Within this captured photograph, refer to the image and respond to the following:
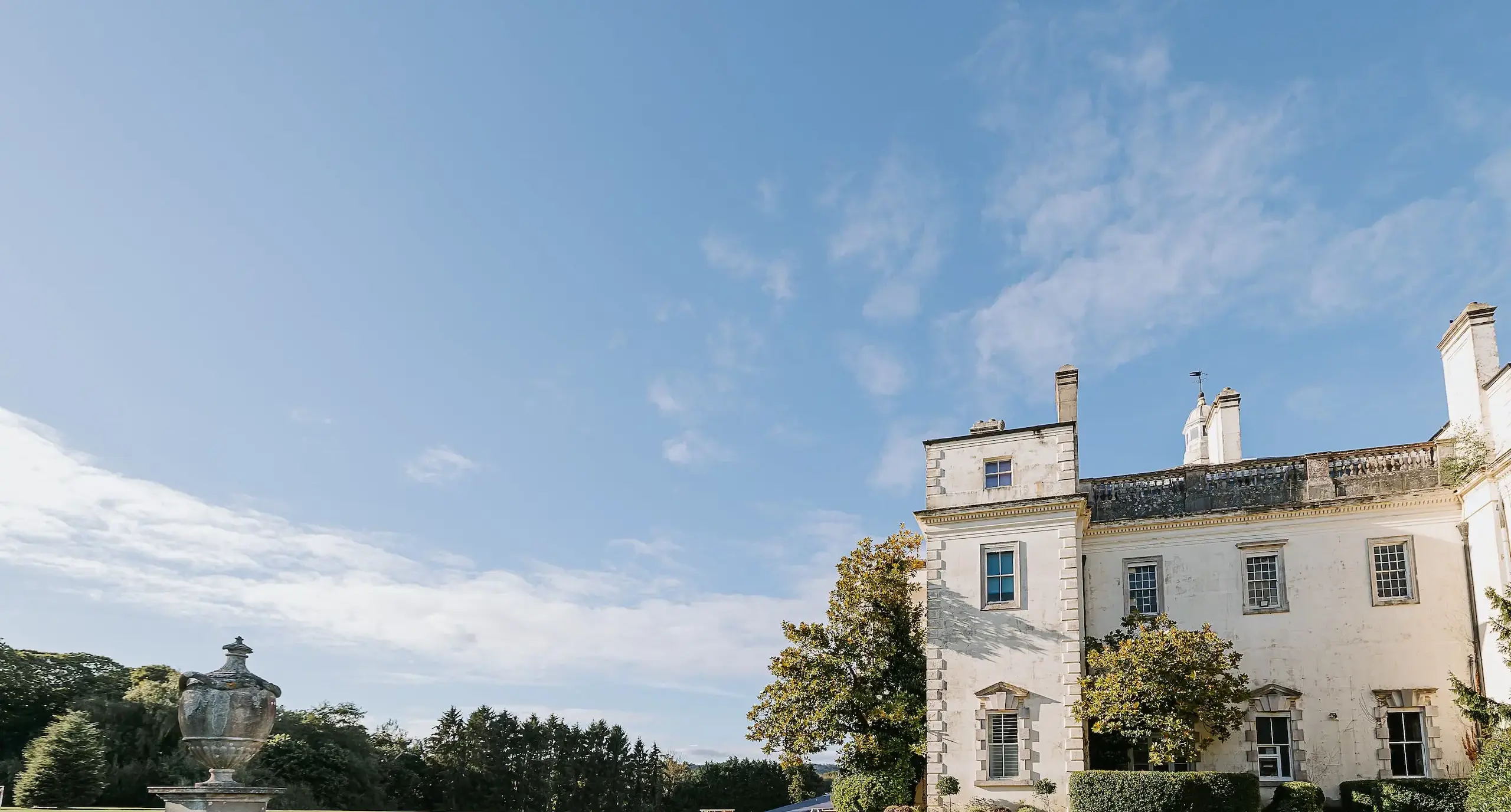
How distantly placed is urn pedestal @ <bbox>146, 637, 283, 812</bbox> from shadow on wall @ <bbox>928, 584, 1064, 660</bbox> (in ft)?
48.9

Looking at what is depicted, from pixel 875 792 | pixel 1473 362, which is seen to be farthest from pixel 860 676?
pixel 1473 362

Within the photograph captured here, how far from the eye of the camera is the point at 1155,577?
23.2m

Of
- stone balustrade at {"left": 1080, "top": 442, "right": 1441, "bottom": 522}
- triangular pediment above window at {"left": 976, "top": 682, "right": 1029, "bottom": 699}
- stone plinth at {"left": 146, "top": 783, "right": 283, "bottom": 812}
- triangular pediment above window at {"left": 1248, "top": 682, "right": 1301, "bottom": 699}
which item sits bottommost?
stone plinth at {"left": 146, "top": 783, "right": 283, "bottom": 812}

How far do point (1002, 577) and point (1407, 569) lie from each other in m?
8.44

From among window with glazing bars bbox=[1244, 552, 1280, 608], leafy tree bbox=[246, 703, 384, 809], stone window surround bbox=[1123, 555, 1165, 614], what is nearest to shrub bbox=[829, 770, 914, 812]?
stone window surround bbox=[1123, 555, 1165, 614]

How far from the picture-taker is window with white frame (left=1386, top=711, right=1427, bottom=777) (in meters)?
20.1

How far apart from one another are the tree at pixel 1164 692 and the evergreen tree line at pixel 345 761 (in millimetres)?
11943

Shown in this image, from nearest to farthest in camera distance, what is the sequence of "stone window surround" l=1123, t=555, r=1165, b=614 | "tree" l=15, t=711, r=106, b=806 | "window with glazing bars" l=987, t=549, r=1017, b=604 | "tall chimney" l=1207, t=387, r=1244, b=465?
"window with glazing bars" l=987, t=549, r=1017, b=604 < "stone window surround" l=1123, t=555, r=1165, b=614 < "tall chimney" l=1207, t=387, r=1244, b=465 < "tree" l=15, t=711, r=106, b=806

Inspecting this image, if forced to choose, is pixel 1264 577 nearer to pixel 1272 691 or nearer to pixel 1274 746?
pixel 1272 691

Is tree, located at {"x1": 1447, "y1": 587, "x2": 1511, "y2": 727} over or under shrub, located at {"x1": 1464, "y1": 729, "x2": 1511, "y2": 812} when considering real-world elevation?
over

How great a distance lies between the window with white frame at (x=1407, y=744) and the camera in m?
20.1

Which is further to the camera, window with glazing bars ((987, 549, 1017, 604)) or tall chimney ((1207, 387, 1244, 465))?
tall chimney ((1207, 387, 1244, 465))

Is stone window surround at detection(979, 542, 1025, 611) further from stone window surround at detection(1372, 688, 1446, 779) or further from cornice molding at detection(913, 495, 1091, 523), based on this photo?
stone window surround at detection(1372, 688, 1446, 779)

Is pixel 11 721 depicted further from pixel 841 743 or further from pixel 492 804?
pixel 841 743
